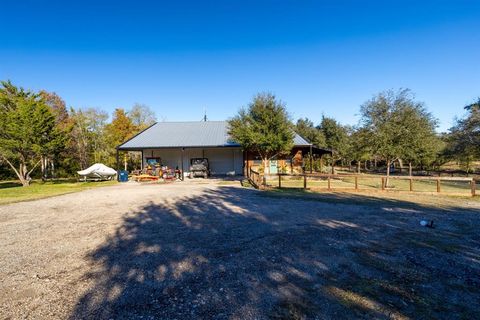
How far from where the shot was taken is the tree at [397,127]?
15500 mm

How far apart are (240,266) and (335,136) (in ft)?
114

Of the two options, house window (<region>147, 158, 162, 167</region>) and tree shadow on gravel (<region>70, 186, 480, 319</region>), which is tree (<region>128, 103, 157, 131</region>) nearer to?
house window (<region>147, 158, 162, 167</region>)

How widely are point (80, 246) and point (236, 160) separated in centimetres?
1971

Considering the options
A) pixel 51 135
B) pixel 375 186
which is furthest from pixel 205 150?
pixel 375 186

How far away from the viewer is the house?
22.3 metres

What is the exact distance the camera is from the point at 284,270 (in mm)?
3889

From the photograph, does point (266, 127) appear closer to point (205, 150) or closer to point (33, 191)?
point (205, 150)

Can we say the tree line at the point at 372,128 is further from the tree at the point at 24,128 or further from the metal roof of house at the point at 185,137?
the tree at the point at 24,128

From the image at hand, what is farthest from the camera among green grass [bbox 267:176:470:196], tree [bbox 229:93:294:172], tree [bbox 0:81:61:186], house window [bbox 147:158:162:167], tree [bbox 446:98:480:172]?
house window [bbox 147:158:162:167]

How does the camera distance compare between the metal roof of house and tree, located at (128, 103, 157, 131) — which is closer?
Result: the metal roof of house

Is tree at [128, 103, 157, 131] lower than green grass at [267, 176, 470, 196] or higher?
higher

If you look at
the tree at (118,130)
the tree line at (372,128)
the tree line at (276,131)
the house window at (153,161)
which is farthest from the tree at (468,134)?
the tree at (118,130)

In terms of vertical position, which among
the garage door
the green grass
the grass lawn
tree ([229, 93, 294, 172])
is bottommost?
the green grass

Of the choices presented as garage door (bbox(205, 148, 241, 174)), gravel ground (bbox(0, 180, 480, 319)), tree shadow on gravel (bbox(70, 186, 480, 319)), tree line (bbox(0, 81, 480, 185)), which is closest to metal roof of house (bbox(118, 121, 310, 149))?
garage door (bbox(205, 148, 241, 174))
